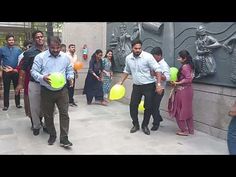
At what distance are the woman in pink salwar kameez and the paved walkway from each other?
24cm

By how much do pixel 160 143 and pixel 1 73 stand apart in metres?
4.67

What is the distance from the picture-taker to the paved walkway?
15.8 ft

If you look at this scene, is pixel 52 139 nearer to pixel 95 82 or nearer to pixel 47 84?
pixel 47 84

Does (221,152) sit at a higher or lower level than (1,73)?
lower

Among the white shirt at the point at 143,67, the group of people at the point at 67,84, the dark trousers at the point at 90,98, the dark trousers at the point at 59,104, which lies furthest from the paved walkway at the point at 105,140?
the dark trousers at the point at 90,98

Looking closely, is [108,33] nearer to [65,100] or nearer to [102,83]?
[102,83]

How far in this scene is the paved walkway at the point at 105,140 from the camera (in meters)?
4.82

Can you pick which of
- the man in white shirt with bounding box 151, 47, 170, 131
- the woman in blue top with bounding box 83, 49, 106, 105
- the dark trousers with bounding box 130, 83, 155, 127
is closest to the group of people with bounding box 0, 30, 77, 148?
the dark trousers with bounding box 130, 83, 155, 127

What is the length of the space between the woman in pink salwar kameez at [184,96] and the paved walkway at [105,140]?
0.79 feet

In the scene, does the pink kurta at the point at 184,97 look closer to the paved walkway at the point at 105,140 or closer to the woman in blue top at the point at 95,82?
the paved walkway at the point at 105,140

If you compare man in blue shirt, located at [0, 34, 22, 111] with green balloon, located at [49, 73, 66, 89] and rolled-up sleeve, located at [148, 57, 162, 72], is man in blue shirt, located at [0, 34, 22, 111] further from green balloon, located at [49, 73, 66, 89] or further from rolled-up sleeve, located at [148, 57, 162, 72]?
rolled-up sleeve, located at [148, 57, 162, 72]

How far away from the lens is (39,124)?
18.3ft

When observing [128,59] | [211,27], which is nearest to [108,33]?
[128,59]

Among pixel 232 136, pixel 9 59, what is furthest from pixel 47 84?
pixel 9 59
